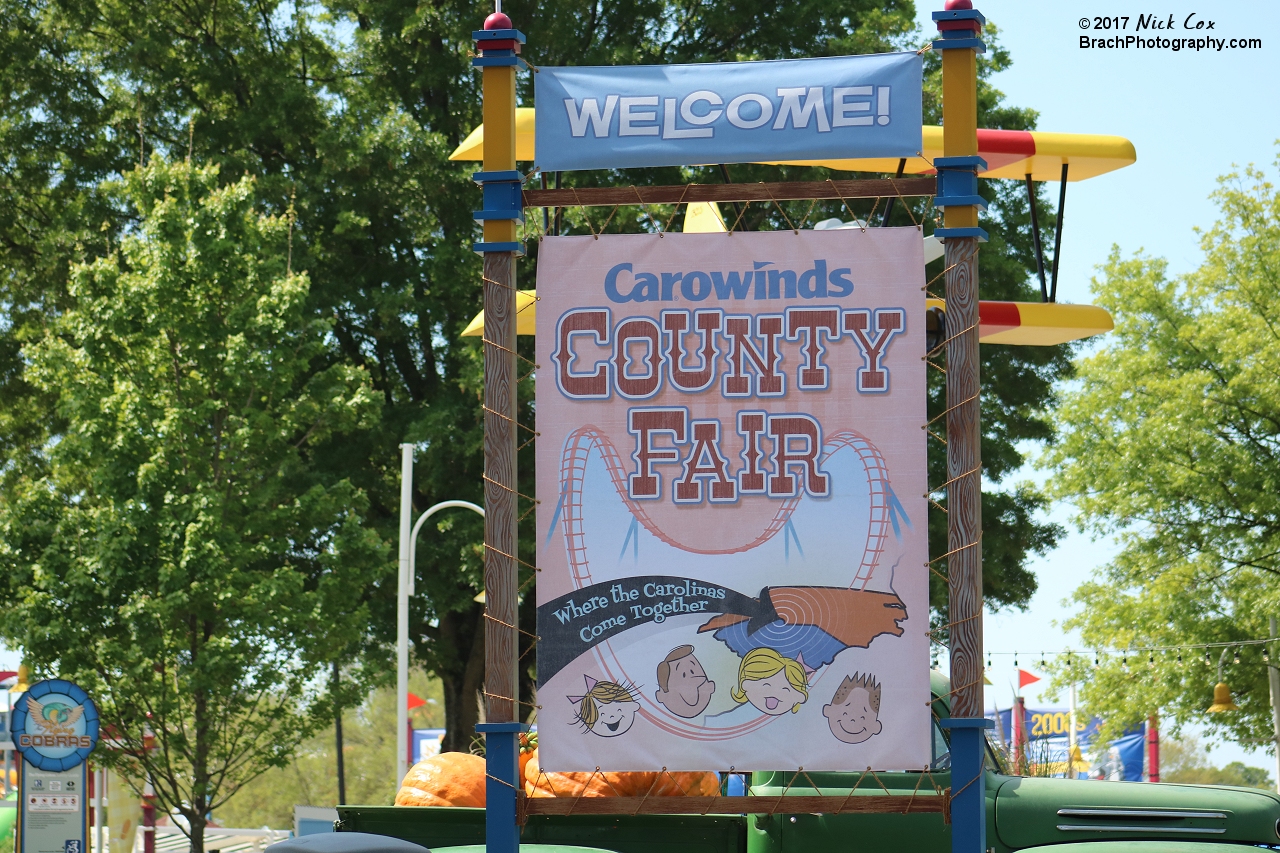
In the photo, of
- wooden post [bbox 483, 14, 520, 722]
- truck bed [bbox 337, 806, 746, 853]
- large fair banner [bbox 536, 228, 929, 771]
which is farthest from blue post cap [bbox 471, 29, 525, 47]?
truck bed [bbox 337, 806, 746, 853]

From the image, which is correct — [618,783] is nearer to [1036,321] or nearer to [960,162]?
[960,162]

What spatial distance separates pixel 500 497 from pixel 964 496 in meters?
2.11

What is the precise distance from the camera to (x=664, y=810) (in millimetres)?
6520

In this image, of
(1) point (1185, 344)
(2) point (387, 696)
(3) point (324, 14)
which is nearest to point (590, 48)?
(3) point (324, 14)

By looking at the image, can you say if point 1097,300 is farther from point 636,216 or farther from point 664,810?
point 664,810

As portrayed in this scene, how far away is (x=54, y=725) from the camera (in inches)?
497

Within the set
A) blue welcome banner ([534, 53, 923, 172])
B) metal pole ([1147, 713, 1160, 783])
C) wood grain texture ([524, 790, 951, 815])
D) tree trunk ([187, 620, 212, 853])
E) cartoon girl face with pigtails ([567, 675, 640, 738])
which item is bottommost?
metal pole ([1147, 713, 1160, 783])

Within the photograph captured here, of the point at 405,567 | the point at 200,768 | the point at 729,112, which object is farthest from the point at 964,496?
the point at 405,567

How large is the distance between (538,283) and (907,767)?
275cm

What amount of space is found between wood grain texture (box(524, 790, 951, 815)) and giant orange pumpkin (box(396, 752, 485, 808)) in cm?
164

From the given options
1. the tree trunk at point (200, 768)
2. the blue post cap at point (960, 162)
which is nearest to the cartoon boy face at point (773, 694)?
the blue post cap at point (960, 162)

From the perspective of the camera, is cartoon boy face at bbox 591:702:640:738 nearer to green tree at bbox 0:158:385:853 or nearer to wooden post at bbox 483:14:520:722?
wooden post at bbox 483:14:520:722

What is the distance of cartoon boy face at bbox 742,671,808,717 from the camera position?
6.43 metres

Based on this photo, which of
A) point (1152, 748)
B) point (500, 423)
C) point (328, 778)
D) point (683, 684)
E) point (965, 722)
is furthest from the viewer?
point (328, 778)
